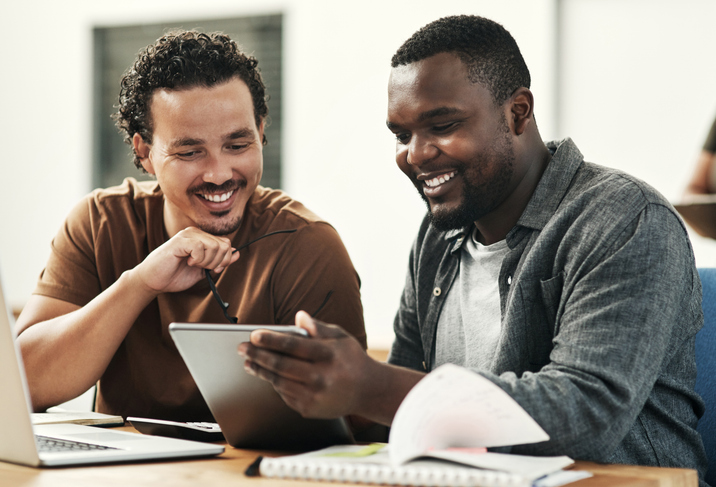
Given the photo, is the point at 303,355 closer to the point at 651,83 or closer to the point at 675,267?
the point at 675,267

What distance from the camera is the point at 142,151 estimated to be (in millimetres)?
1675

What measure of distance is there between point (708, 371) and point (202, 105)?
1015mm

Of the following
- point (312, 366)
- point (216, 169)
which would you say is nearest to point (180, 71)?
point (216, 169)

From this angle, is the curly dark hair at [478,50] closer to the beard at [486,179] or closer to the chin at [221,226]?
the beard at [486,179]

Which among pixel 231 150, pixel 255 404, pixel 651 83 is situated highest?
pixel 651 83

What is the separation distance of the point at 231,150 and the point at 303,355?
2.67 feet

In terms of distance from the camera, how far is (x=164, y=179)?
1.57 metres

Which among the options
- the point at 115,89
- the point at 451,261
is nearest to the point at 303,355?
the point at 451,261

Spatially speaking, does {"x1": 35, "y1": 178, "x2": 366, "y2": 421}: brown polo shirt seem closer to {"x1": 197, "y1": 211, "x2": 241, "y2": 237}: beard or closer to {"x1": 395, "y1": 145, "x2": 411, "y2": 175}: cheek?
{"x1": 197, "y1": 211, "x2": 241, "y2": 237}: beard

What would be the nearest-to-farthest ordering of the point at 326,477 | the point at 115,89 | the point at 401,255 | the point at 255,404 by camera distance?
the point at 326,477
the point at 255,404
the point at 401,255
the point at 115,89

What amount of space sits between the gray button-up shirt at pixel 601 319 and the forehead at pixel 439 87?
0.17m

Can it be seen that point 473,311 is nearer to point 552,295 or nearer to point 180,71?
point 552,295

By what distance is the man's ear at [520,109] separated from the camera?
50.3 inches

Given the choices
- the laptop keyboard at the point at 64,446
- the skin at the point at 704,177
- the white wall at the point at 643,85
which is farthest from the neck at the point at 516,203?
the white wall at the point at 643,85
